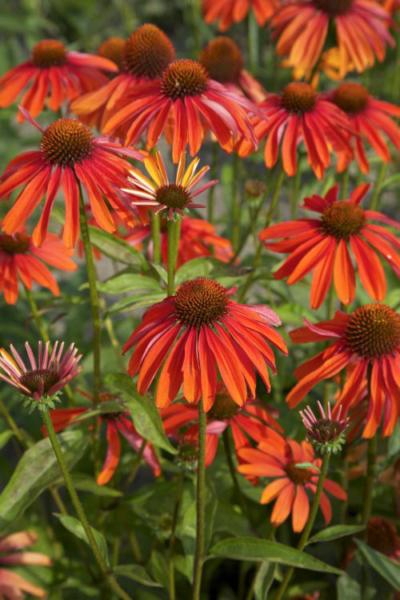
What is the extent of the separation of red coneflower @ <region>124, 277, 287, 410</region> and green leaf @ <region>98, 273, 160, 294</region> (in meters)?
0.19

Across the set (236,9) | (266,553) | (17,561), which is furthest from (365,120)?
(17,561)

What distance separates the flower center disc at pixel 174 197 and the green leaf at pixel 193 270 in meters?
0.26

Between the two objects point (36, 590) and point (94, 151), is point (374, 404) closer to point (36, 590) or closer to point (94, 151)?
point (94, 151)

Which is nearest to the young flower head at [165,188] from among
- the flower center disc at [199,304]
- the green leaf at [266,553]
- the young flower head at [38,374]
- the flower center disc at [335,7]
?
the flower center disc at [199,304]

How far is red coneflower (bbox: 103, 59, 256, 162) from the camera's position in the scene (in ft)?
3.81

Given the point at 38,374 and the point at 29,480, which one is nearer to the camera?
the point at 38,374

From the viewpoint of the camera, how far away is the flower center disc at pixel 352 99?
1.60 m

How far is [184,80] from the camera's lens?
1224 mm

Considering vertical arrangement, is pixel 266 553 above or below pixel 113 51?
below

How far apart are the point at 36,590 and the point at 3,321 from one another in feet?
3.11

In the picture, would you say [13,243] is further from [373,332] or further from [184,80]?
[373,332]

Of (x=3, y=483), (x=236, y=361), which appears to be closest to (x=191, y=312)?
(x=236, y=361)

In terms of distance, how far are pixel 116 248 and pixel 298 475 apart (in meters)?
0.48

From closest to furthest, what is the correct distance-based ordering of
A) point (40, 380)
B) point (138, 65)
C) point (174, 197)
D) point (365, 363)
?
1. point (40, 380)
2. point (174, 197)
3. point (365, 363)
4. point (138, 65)
